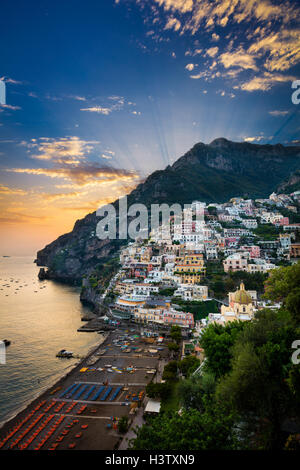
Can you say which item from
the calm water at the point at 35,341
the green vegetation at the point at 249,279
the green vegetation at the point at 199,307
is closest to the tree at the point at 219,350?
the calm water at the point at 35,341

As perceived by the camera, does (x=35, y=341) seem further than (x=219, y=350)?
Yes

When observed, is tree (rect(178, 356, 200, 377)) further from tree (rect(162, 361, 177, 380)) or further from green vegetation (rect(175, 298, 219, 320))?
green vegetation (rect(175, 298, 219, 320))

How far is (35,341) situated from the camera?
118ft

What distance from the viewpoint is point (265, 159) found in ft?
504

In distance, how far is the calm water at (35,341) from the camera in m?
24.5

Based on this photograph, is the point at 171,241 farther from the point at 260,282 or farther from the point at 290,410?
the point at 290,410

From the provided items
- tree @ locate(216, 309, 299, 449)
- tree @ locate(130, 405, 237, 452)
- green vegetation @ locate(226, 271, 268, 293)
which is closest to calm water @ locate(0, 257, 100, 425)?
tree @ locate(130, 405, 237, 452)

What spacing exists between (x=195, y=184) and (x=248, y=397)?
11429 centimetres

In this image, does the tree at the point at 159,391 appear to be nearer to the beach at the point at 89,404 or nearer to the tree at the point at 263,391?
the beach at the point at 89,404

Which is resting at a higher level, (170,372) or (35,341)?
(170,372)

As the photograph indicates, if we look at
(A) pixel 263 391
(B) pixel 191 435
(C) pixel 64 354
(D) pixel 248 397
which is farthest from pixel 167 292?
(B) pixel 191 435

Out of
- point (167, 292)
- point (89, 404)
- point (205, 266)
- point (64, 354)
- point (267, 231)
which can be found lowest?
point (89, 404)

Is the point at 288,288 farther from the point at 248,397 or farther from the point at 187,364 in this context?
the point at 187,364

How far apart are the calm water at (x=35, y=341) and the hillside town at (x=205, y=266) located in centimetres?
840
